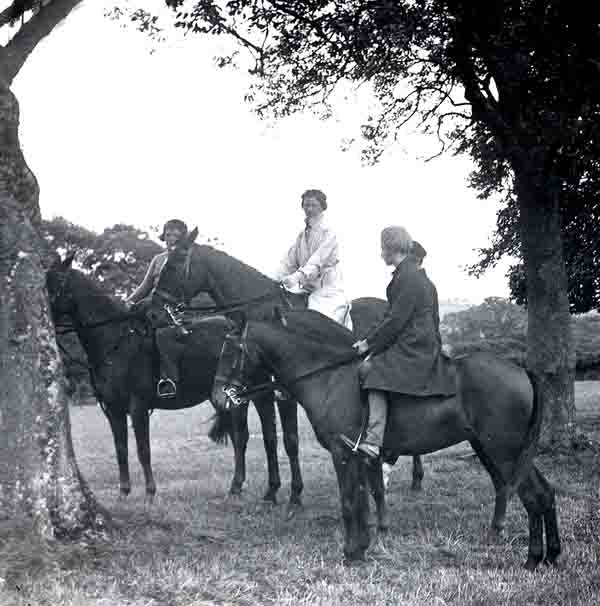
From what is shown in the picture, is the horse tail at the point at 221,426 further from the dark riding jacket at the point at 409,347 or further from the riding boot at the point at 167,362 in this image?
the dark riding jacket at the point at 409,347

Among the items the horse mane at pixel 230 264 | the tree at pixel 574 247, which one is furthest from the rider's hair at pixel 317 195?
the tree at pixel 574 247

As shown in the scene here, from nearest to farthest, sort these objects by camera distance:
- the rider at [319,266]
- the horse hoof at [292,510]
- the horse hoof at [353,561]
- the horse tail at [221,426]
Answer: the horse hoof at [353,561], the horse hoof at [292,510], the rider at [319,266], the horse tail at [221,426]

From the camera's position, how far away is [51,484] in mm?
6496

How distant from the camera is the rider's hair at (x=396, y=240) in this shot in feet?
21.7

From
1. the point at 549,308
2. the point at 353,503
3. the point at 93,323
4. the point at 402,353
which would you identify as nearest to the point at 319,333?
the point at 402,353

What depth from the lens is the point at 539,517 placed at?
6285 mm

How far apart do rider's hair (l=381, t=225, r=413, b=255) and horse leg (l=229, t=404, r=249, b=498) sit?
157 inches

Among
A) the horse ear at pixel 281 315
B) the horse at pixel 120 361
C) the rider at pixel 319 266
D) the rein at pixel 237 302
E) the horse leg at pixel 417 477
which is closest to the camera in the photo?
the horse ear at pixel 281 315

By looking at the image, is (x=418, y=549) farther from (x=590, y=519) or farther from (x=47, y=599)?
(x=47, y=599)

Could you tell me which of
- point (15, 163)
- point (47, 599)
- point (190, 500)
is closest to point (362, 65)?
point (15, 163)

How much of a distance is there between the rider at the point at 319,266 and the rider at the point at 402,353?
2.12m

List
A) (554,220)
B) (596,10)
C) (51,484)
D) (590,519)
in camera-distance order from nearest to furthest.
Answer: (51,484) → (590,519) → (596,10) → (554,220)

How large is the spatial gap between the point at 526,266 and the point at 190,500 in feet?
Answer: 24.4

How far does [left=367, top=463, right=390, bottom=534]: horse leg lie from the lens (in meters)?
7.41
